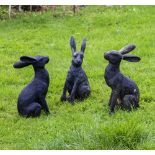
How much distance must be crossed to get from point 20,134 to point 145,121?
168 cm

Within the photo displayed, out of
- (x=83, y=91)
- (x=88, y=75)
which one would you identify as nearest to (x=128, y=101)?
(x=83, y=91)

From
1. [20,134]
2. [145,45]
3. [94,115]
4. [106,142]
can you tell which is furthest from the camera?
[145,45]

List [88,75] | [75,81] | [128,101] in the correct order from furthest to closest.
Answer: [88,75]
[75,81]
[128,101]

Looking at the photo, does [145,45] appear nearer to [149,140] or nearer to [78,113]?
[78,113]

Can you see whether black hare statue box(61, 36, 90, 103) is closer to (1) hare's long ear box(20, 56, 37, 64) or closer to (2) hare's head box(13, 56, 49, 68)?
(2) hare's head box(13, 56, 49, 68)

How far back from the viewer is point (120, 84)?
717cm

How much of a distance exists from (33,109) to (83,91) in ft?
3.47

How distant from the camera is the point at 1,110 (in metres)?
7.55

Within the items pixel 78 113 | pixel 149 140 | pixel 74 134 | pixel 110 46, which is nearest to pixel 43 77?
pixel 78 113

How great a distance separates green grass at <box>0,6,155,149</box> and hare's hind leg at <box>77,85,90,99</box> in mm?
113

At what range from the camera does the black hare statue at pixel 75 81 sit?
759cm

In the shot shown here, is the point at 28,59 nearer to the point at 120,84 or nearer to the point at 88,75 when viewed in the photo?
the point at 120,84

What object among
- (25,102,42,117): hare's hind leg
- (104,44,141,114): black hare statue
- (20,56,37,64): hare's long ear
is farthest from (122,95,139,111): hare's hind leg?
(20,56,37,64): hare's long ear

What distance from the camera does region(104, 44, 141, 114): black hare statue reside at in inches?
281
